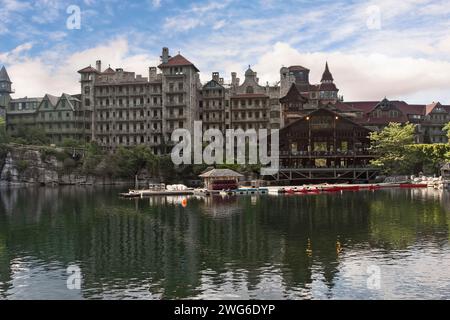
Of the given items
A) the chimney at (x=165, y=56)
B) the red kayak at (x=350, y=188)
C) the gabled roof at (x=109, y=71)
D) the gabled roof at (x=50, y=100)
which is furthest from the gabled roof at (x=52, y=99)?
the red kayak at (x=350, y=188)

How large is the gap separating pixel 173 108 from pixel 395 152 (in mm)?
59968

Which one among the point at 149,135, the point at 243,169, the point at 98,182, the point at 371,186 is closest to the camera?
the point at 371,186

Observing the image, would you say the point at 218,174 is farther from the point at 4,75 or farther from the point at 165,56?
the point at 4,75

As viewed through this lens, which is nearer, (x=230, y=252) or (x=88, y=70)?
(x=230, y=252)

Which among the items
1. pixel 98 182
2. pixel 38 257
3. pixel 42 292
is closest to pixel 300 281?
pixel 42 292

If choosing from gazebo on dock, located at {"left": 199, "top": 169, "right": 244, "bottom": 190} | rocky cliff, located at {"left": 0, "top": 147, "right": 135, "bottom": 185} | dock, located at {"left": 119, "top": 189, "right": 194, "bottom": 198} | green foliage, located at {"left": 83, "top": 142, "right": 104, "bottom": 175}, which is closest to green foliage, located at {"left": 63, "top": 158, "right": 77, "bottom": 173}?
rocky cliff, located at {"left": 0, "top": 147, "right": 135, "bottom": 185}

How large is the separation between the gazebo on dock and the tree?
116 ft

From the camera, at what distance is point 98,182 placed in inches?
4857

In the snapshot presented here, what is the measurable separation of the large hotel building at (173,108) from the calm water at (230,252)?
7168 cm

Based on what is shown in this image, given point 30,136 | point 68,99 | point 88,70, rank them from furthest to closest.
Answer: point 68,99 → point 88,70 → point 30,136

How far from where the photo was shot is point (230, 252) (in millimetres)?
34250

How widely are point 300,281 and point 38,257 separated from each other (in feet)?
62.5

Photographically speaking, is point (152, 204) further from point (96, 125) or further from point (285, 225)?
point (96, 125)

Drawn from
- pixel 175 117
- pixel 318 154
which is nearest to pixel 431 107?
pixel 318 154
